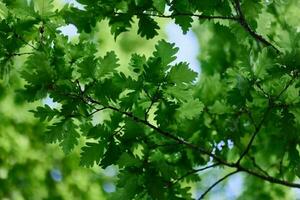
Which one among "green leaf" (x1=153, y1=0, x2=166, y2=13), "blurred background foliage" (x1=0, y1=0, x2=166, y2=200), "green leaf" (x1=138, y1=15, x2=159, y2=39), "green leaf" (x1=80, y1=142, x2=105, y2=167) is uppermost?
"blurred background foliage" (x1=0, y1=0, x2=166, y2=200)

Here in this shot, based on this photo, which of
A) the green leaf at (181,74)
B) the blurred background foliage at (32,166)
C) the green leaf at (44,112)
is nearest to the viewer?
the green leaf at (181,74)

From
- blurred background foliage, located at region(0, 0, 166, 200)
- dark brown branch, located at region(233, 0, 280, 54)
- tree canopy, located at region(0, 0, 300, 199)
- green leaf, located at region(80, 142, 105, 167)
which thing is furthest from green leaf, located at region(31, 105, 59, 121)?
blurred background foliage, located at region(0, 0, 166, 200)

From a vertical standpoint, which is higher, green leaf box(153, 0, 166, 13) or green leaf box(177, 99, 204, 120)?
green leaf box(153, 0, 166, 13)

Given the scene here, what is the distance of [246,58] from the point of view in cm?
160

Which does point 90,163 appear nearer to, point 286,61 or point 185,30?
point 185,30

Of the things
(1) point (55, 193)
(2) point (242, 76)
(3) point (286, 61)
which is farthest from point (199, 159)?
(1) point (55, 193)

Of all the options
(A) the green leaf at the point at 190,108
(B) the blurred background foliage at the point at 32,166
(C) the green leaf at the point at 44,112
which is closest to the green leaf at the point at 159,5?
(A) the green leaf at the point at 190,108

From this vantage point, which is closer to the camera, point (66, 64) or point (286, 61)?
point (286, 61)

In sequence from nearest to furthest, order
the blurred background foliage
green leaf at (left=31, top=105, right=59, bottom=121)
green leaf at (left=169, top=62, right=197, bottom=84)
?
green leaf at (left=169, top=62, right=197, bottom=84) < green leaf at (left=31, top=105, right=59, bottom=121) < the blurred background foliage

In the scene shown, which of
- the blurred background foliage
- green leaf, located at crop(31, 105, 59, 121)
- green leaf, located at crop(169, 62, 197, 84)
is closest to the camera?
green leaf, located at crop(169, 62, 197, 84)

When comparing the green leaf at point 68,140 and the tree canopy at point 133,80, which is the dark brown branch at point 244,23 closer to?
the tree canopy at point 133,80

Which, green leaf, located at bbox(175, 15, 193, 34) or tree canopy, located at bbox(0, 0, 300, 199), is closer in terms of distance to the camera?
tree canopy, located at bbox(0, 0, 300, 199)

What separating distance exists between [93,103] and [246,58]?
1.85ft

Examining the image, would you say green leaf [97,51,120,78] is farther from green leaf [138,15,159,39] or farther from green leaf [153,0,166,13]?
green leaf [153,0,166,13]
